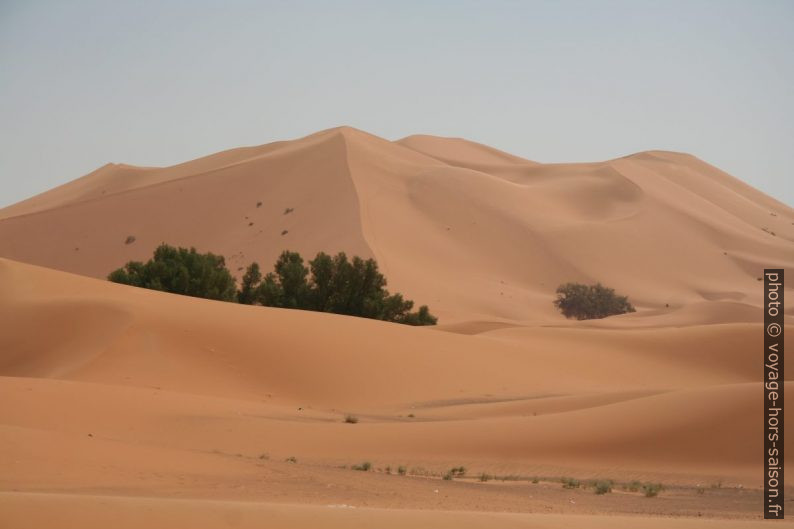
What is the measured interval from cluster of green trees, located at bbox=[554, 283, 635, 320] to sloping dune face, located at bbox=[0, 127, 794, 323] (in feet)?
3.92

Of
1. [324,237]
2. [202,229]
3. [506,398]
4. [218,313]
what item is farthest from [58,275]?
[202,229]

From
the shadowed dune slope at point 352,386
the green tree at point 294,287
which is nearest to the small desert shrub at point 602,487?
the shadowed dune slope at point 352,386

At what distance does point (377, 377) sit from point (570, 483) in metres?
11.5

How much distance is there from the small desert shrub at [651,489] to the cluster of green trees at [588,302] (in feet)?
128

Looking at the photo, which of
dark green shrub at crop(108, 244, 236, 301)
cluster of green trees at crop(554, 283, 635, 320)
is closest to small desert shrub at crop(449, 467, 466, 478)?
dark green shrub at crop(108, 244, 236, 301)

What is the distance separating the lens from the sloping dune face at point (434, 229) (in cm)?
5509

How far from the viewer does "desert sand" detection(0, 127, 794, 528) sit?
429 inches

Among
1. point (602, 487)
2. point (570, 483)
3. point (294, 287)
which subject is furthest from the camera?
point (294, 287)

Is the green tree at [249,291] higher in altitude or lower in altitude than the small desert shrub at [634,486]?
higher

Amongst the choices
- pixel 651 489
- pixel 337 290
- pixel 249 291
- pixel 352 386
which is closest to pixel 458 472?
pixel 651 489

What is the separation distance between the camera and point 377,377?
971 inches

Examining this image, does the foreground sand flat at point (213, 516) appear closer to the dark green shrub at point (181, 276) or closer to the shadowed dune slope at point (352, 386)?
the shadowed dune slope at point (352, 386)

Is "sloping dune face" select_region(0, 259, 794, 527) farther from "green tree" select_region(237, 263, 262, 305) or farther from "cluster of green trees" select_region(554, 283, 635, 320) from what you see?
"cluster of green trees" select_region(554, 283, 635, 320)

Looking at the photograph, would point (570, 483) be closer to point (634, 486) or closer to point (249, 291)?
point (634, 486)
